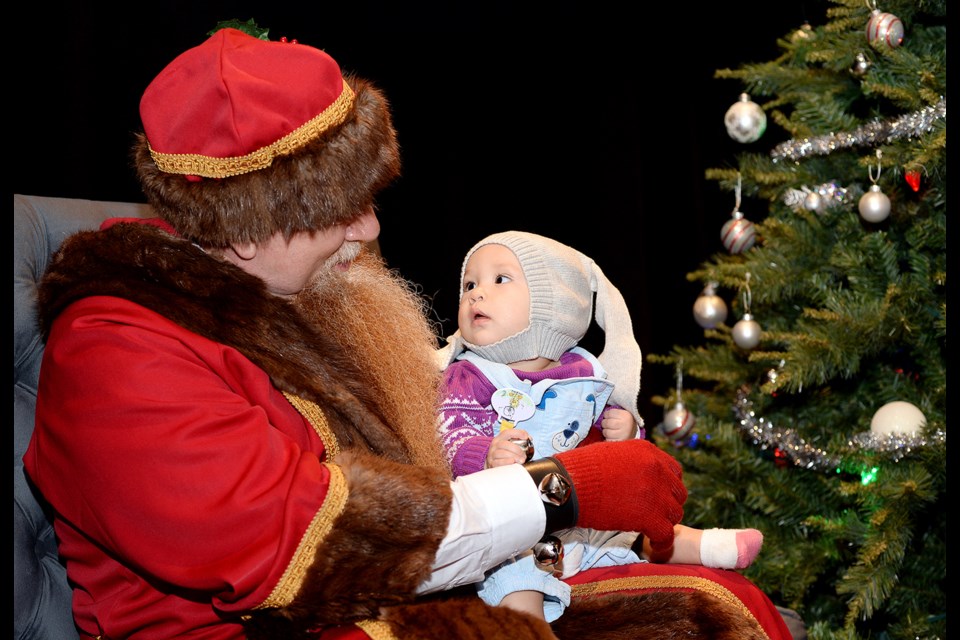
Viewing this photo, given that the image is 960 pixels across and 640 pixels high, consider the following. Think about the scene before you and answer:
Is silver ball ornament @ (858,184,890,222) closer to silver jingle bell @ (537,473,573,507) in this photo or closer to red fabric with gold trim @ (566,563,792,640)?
red fabric with gold trim @ (566,563,792,640)

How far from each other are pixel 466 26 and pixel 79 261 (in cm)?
268

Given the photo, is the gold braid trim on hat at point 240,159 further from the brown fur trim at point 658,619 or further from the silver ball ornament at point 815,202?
the silver ball ornament at point 815,202

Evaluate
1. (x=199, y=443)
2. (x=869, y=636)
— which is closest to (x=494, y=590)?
(x=199, y=443)

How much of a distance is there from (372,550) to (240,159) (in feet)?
2.36

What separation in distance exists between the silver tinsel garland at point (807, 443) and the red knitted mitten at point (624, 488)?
1.50 meters

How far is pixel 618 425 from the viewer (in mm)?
2238

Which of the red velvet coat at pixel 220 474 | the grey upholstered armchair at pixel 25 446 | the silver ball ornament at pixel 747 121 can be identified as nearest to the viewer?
the red velvet coat at pixel 220 474

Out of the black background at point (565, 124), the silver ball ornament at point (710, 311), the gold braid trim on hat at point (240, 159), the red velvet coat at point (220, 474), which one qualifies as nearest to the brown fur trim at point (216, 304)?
the red velvet coat at point (220, 474)

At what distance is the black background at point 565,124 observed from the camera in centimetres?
388

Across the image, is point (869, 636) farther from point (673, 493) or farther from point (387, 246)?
point (387, 246)

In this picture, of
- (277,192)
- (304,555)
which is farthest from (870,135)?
(304,555)

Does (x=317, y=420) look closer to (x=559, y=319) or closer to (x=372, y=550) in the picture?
(x=372, y=550)

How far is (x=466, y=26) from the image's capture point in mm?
3977

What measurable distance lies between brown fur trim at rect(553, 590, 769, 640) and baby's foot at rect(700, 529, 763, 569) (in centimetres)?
23
